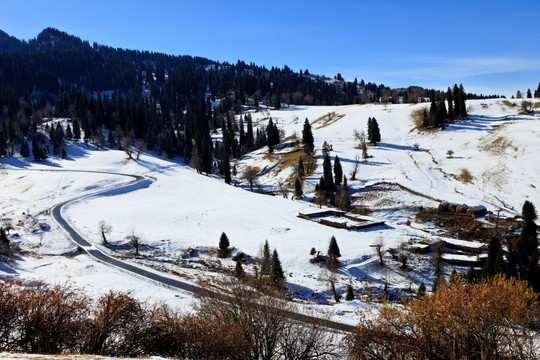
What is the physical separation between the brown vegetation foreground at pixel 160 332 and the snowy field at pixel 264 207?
11.1 meters

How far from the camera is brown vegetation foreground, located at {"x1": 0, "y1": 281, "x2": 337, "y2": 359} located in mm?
16359

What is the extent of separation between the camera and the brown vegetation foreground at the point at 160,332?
16.4 metres

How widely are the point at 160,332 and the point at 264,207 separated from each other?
4709 centimetres

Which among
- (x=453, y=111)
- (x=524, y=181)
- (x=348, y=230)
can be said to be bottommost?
(x=348, y=230)

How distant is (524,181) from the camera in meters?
69.8

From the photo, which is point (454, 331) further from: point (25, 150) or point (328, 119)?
point (328, 119)

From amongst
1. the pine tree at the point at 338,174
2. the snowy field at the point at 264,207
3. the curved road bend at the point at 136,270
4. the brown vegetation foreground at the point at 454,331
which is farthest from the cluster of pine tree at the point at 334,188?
the brown vegetation foreground at the point at 454,331

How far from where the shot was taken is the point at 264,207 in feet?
216

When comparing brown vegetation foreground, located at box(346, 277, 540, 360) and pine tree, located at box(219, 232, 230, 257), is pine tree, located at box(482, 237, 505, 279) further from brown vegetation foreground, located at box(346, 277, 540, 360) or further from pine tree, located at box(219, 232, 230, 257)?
pine tree, located at box(219, 232, 230, 257)

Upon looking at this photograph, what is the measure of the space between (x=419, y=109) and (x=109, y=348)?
143m

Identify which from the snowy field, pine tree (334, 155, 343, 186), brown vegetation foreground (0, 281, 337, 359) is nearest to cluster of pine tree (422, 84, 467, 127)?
the snowy field

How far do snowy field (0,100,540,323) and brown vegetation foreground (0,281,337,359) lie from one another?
36.5 ft

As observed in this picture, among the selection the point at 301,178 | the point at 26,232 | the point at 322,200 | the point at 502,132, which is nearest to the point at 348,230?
the point at 322,200

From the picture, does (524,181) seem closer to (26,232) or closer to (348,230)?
(348,230)
